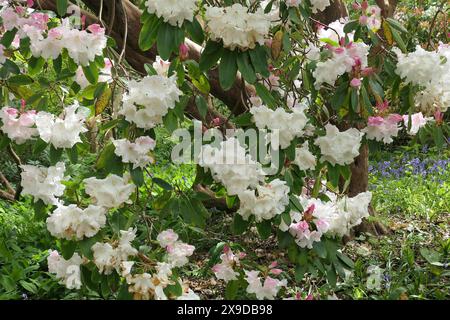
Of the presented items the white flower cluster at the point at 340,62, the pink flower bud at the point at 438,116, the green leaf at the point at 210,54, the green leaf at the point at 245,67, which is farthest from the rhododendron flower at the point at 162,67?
the pink flower bud at the point at 438,116

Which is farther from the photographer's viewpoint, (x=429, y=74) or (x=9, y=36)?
(x=9, y=36)

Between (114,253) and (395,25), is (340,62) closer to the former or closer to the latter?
(395,25)

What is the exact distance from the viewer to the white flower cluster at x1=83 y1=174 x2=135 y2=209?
1600mm

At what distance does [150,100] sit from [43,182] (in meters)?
0.39

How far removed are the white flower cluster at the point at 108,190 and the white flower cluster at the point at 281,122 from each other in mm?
374

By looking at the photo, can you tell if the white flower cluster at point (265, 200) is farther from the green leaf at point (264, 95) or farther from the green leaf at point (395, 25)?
the green leaf at point (395, 25)

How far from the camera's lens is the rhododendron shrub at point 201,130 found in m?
1.55

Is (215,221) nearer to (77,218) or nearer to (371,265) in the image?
(371,265)

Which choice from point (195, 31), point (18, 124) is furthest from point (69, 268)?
point (195, 31)

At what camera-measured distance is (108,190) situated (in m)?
1.60

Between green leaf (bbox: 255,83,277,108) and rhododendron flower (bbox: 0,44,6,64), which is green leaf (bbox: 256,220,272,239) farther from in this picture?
rhododendron flower (bbox: 0,44,6,64)

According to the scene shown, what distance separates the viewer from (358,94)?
1742 millimetres

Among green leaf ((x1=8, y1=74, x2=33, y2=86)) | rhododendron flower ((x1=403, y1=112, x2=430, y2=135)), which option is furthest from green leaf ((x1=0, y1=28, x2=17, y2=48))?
rhododendron flower ((x1=403, y1=112, x2=430, y2=135))

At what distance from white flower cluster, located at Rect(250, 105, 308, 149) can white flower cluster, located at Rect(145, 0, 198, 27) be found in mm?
297
